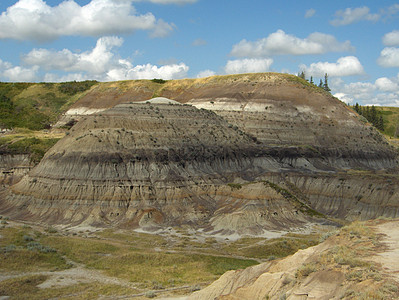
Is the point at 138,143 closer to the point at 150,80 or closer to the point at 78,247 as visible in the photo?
the point at 78,247

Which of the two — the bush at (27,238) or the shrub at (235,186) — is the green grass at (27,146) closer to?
the shrub at (235,186)

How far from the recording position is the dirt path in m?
17.7

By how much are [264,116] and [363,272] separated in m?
82.8

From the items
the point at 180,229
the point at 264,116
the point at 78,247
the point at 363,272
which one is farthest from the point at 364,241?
the point at 264,116

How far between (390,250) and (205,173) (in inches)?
2022

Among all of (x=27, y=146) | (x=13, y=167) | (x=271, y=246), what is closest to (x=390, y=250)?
(x=271, y=246)

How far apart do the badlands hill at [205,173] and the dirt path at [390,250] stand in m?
31.9

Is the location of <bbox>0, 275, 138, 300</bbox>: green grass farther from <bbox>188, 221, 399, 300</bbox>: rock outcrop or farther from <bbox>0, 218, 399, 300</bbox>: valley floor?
<bbox>188, 221, 399, 300</bbox>: rock outcrop

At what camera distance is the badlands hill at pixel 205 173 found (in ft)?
202

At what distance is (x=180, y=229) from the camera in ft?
193

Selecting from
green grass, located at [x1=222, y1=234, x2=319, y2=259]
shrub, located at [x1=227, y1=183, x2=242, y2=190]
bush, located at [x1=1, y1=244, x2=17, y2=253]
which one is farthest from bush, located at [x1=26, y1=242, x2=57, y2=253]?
shrub, located at [x1=227, y1=183, x2=242, y2=190]

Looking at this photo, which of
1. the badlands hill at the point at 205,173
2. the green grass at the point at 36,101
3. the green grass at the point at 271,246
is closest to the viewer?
the green grass at the point at 271,246

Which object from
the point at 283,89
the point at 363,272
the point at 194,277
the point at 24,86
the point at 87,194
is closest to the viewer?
the point at 363,272

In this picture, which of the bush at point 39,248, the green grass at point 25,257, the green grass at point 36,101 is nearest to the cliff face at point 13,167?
the green grass at point 36,101
